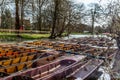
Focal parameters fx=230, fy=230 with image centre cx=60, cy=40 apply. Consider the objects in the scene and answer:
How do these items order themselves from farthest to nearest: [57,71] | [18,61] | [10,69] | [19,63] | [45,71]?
1. [18,61]
2. [19,63]
3. [45,71]
4. [10,69]
5. [57,71]

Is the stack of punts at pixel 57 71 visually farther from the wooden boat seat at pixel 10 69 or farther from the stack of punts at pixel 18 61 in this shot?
the wooden boat seat at pixel 10 69

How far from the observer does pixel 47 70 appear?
889cm

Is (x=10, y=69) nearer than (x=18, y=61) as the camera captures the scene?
Yes

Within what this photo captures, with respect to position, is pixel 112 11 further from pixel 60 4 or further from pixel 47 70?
pixel 60 4

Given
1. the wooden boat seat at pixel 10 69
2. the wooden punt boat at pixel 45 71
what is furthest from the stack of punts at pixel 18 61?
the wooden punt boat at pixel 45 71

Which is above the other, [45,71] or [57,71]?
[57,71]

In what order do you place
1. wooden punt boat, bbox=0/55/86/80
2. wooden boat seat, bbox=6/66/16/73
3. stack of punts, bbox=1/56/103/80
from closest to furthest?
1. wooden punt boat, bbox=0/55/86/80
2. stack of punts, bbox=1/56/103/80
3. wooden boat seat, bbox=6/66/16/73

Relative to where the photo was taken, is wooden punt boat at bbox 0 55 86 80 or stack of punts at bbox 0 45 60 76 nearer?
wooden punt boat at bbox 0 55 86 80

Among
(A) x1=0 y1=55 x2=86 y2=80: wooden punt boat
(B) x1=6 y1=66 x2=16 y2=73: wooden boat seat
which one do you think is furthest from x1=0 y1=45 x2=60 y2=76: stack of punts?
(A) x1=0 y1=55 x2=86 y2=80: wooden punt boat

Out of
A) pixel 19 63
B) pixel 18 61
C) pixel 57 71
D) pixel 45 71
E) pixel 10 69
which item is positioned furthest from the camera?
pixel 18 61

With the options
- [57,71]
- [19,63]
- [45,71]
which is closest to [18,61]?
[19,63]

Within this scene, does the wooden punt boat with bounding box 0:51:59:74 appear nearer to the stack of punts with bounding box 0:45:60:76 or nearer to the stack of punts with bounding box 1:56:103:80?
the stack of punts with bounding box 0:45:60:76

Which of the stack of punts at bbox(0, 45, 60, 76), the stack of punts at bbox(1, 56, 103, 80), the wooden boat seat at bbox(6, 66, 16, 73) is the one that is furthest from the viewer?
the stack of punts at bbox(0, 45, 60, 76)

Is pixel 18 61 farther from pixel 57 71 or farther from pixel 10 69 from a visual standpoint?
pixel 57 71
